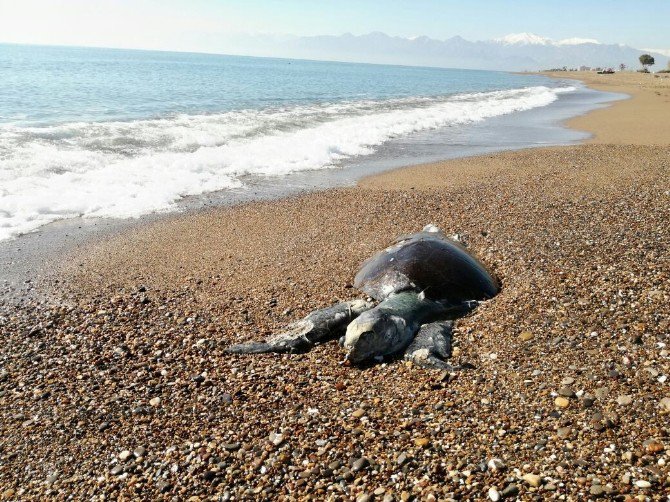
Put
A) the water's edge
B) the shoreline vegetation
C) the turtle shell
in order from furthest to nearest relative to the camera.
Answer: the water's edge, the turtle shell, the shoreline vegetation

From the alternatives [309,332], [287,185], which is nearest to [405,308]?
[309,332]

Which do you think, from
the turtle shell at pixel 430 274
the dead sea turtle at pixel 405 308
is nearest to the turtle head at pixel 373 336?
the dead sea turtle at pixel 405 308

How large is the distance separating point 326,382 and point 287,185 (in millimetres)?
7838

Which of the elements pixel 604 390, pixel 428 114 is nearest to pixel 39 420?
pixel 604 390

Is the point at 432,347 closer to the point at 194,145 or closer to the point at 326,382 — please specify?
the point at 326,382

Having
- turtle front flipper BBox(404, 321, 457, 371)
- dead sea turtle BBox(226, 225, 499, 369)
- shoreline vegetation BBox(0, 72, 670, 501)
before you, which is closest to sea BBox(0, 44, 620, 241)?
shoreline vegetation BBox(0, 72, 670, 501)

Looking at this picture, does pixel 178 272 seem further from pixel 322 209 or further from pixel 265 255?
pixel 322 209

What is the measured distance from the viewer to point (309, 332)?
488 centimetres

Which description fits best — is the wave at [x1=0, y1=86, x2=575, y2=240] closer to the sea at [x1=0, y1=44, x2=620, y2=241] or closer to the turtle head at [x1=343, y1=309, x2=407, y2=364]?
the sea at [x1=0, y1=44, x2=620, y2=241]

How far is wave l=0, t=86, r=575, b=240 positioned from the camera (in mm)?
9555

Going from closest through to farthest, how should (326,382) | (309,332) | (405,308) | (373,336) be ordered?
(326,382)
(373,336)
(309,332)
(405,308)

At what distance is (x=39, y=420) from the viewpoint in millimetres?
3850

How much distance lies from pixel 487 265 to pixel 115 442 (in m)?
4.72

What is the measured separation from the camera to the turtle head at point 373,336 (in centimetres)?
448
